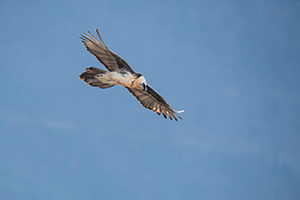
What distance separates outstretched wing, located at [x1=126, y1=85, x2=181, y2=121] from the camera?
74.7 feet

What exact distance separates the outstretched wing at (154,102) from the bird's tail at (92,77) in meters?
3.05

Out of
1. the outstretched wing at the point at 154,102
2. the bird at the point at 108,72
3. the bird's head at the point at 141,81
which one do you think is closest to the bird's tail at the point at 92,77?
the bird at the point at 108,72

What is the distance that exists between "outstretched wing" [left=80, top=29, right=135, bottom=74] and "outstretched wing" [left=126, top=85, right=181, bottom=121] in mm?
2686

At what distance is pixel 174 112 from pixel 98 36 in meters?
6.59

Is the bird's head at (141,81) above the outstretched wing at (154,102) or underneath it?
underneath

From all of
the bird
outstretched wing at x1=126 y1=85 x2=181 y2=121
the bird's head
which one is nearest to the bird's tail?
the bird

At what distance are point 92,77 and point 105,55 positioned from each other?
1263 mm

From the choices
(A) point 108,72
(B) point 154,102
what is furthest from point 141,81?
(B) point 154,102

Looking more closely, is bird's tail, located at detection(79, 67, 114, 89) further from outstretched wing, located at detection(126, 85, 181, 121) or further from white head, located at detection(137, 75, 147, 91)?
outstretched wing, located at detection(126, 85, 181, 121)

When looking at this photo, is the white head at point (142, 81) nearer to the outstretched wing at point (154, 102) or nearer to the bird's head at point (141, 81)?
the bird's head at point (141, 81)

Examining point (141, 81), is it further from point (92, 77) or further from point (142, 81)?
point (92, 77)

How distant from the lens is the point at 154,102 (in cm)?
2312

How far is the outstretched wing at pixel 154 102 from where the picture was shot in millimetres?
22766

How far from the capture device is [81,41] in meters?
20.0
